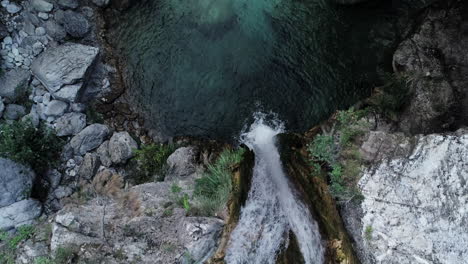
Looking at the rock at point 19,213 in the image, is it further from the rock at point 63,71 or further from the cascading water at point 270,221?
the cascading water at point 270,221

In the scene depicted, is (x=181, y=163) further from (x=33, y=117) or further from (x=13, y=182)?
(x=33, y=117)

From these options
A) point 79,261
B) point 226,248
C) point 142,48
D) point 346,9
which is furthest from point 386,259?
point 142,48

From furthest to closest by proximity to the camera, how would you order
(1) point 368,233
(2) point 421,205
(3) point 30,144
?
(3) point 30,144
(1) point 368,233
(2) point 421,205

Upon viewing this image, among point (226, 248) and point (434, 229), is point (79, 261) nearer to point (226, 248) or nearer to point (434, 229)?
point (226, 248)

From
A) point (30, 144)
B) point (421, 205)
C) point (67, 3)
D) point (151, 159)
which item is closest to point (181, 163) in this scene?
point (151, 159)

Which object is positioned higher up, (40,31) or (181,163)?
(40,31)

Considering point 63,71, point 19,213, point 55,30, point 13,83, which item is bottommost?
point 19,213
